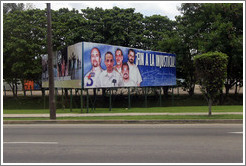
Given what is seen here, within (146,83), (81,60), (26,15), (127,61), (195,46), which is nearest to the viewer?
(81,60)

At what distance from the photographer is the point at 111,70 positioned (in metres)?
20.9

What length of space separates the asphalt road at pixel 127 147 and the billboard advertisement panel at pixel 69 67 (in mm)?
8649

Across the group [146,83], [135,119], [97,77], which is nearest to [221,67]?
[135,119]

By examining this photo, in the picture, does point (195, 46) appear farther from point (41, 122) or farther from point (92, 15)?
point (41, 122)

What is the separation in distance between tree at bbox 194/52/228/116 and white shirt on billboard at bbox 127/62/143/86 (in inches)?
341

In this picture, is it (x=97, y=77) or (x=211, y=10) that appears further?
(x=211, y=10)

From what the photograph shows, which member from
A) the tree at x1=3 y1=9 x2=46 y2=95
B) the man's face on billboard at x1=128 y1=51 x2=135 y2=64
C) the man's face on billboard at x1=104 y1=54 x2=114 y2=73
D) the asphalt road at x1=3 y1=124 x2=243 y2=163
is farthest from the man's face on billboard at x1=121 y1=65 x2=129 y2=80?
the asphalt road at x1=3 y1=124 x2=243 y2=163

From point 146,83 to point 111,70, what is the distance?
4.49m

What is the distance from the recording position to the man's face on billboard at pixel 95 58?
19.5 meters

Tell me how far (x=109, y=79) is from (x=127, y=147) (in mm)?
12844

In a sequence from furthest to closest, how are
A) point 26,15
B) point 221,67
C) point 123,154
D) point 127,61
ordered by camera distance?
1. point 26,15
2. point 127,61
3. point 221,67
4. point 123,154

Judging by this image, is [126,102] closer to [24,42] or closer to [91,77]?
[24,42]

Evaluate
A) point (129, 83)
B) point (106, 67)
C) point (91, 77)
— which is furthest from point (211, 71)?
point (129, 83)

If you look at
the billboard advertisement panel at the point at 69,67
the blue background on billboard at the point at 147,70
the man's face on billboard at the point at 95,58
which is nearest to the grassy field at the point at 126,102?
the blue background on billboard at the point at 147,70
